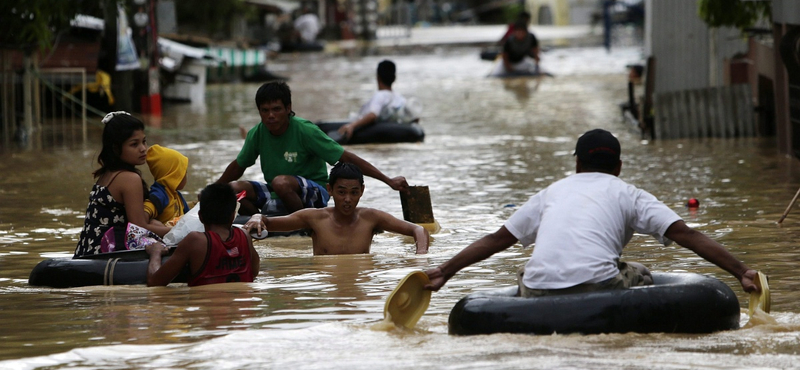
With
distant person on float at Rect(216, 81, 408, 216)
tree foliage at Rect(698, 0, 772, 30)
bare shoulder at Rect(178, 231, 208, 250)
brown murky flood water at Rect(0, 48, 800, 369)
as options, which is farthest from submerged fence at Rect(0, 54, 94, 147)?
bare shoulder at Rect(178, 231, 208, 250)

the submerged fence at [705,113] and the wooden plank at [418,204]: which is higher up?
the submerged fence at [705,113]

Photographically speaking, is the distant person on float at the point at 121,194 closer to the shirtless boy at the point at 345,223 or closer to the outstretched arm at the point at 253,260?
the outstretched arm at the point at 253,260

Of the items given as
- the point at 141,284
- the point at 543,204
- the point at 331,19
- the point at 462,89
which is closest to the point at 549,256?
the point at 543,204

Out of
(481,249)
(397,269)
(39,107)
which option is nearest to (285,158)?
(397,269)

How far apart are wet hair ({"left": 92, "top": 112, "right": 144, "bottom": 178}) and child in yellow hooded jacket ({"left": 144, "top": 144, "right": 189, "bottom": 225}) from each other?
0.96ft

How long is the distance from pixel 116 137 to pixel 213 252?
99 centimetres

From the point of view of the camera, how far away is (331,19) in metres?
58.9

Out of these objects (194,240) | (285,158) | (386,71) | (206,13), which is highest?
(206,13)

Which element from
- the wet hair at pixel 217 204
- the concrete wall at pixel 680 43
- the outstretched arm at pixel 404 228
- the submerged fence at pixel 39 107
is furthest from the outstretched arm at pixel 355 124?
the wet hair at pixel 217 204

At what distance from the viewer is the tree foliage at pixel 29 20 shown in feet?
55.2

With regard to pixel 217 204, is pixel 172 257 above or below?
below

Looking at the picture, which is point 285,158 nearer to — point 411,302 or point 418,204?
point 418,204

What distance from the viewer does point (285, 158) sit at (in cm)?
1000

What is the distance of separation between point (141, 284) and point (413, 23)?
62.5m
